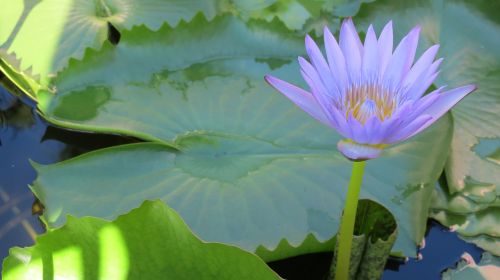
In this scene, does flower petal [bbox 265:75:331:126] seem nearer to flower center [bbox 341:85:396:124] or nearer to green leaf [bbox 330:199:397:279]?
flower center [bbox 341:85:396:124]

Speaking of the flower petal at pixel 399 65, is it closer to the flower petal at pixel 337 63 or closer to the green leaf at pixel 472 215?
the flower petal at pixel 337 63

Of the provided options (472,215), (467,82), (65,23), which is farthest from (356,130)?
(65,23)

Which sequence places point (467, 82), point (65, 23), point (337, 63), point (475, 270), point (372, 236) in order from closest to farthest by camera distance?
point (337, 63)
point (372, 236)
point (475, 270)
point (467, 82)
point (65, 23)

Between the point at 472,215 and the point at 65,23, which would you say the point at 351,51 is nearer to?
the point at 472,215

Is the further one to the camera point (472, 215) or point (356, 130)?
point (472, 215)

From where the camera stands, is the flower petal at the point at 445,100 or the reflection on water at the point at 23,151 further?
the reflection on water at the point at 23,151

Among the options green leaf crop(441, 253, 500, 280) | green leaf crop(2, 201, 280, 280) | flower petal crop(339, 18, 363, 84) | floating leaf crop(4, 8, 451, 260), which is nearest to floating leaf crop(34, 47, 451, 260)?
floating leaf crop(4, 8, 451, 260)

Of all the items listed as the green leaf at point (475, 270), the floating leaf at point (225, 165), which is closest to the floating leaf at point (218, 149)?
the floating leaf at point (225, 165)
